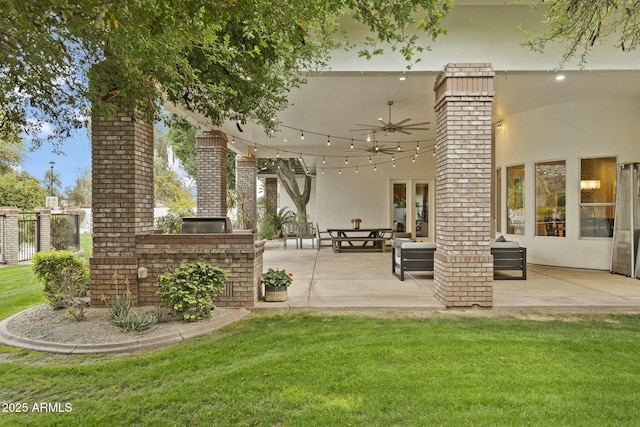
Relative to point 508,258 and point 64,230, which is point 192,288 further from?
point 64,230

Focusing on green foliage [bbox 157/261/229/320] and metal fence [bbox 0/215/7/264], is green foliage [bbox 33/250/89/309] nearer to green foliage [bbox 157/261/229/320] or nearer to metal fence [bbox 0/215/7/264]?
green foliage [bbox 157/261/229/320]

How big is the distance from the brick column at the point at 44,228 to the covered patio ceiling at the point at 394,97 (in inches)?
219

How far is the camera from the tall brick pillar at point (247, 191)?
475 inches

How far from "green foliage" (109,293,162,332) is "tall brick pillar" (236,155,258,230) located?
7.92 m

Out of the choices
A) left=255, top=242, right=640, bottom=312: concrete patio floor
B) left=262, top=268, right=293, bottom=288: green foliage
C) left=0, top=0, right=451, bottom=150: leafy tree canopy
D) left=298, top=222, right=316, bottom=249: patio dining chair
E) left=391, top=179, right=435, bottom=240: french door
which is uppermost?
left=0, top=0, right=451, bottom=150: leafy tree canopy

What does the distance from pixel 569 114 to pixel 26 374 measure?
9450 mm

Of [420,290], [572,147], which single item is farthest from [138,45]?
[572,147]

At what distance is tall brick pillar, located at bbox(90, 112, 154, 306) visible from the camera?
4.38 m

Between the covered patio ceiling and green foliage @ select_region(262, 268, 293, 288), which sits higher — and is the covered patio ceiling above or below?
above

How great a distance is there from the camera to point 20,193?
13469 mm

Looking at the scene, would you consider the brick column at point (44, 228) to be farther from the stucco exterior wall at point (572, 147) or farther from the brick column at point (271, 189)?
the stucco exterior wall at point (572, 147)

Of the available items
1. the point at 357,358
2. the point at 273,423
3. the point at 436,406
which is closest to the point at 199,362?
the point at 273,423

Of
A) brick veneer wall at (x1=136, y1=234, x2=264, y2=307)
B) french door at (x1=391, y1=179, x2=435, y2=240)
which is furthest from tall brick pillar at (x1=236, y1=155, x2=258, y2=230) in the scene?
brick veneer wall at (x1=136, y1=234, x2=264, y2=307)

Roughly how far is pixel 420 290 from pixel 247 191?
8391mm
